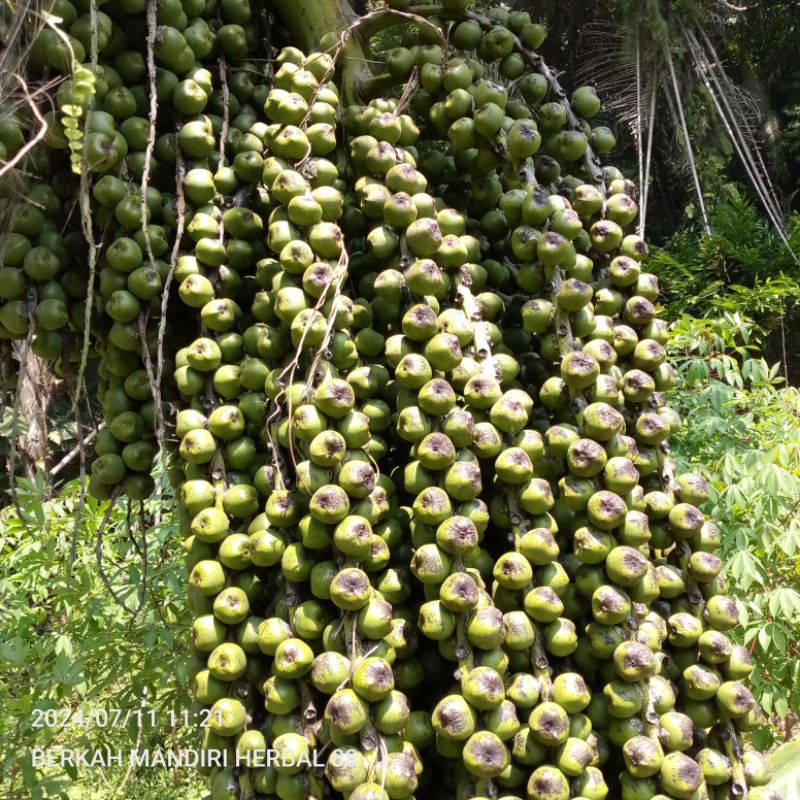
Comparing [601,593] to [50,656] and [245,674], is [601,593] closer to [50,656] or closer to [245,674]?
[245,674]

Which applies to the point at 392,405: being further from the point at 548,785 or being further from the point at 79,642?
the point at 79,642

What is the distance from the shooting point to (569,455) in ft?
2.96

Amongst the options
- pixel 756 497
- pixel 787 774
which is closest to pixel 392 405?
pixel 787 774

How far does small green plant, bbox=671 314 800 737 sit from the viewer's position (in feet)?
6.38

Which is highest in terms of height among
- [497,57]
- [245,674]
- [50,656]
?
[497,57]

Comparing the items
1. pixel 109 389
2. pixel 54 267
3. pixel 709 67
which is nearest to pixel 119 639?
pixel 109 389

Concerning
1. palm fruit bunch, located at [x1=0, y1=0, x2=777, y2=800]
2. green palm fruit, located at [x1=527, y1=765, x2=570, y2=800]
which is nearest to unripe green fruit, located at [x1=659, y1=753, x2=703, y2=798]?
palm fruit bunch, located at [x1=0, y1=0, x2=777, y2=800]

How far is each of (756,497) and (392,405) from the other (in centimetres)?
148

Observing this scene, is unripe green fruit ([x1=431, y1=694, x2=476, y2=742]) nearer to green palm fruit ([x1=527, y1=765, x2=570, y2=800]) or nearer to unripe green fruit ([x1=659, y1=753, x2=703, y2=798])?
green palm fruit ([x1=527, y1=765, x2=570, y2=800])

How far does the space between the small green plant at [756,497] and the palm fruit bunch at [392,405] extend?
3.69 feet

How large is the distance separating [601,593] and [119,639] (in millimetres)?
1780

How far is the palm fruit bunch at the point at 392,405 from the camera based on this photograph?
2.74 ft

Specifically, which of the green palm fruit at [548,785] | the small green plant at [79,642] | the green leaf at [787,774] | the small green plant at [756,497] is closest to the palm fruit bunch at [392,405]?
the green palm fruit at [548,785]

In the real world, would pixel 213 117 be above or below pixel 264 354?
above
